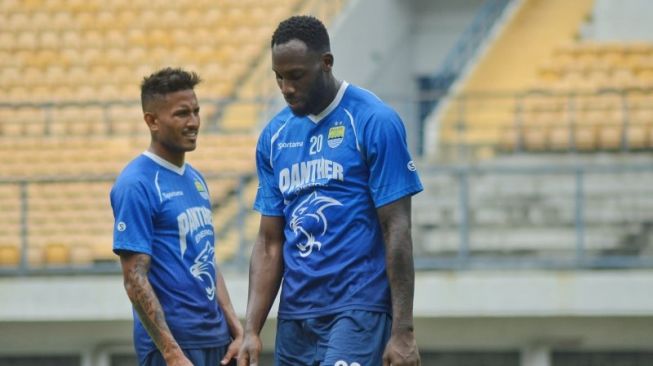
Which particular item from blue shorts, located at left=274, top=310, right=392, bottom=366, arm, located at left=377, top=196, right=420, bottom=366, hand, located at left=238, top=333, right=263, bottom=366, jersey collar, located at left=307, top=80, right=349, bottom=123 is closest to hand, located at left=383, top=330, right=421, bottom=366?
arm, located at left=377, top=196, right=420, bottom=366

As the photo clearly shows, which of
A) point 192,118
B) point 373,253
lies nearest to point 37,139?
point 192,118

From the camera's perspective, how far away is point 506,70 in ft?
54.7

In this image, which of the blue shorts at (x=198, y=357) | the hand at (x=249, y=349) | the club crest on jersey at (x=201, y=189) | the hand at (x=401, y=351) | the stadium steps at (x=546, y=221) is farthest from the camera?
the stadium steps at (x=546, y=221)

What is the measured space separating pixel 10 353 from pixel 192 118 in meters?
6.65

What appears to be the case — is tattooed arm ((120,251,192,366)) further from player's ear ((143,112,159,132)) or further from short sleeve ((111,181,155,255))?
player's ear ((143,112,159,132))

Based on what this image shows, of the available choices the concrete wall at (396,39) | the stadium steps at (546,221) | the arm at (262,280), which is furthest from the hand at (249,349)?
the concrete wall at (396,39)

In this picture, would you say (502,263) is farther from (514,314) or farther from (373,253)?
(373,253)

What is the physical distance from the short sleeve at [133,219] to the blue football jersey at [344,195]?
0.73 meters

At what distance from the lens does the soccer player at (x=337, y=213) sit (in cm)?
514

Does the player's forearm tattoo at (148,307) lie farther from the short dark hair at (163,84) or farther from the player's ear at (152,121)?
the short dark hair at (163,84)

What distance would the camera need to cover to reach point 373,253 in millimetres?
5262

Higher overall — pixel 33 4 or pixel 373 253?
pixel 33 4

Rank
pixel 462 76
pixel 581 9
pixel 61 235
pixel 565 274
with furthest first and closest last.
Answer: pixel 581 9
pixel 462 76
pixel 61 235
pixel 565 274

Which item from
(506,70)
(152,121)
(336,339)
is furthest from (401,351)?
(506,70)
